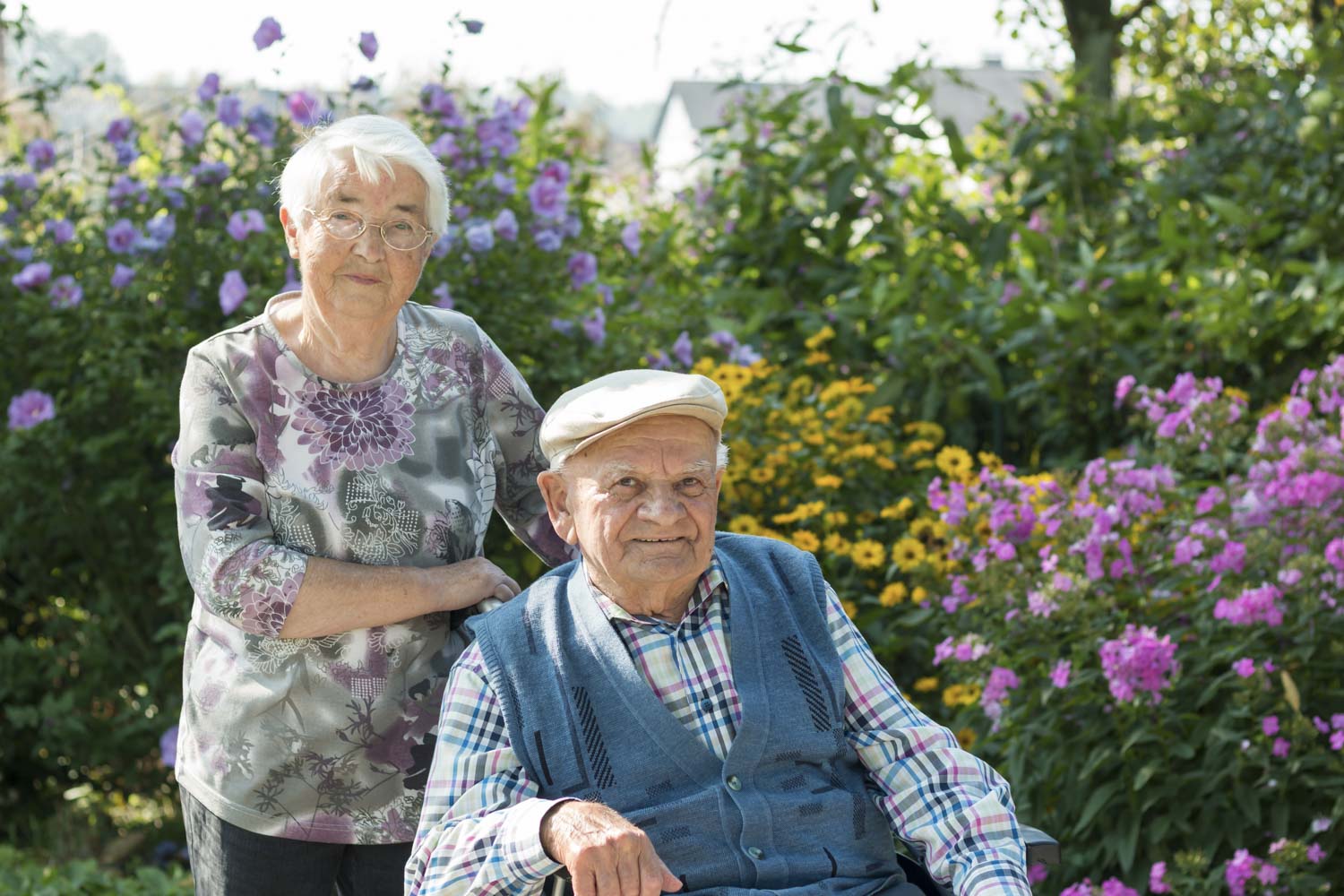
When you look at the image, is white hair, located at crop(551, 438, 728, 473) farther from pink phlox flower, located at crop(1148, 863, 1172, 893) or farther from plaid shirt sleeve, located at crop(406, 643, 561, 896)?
pink phlox flower, located at crop(1148, 863, 1172, 893)

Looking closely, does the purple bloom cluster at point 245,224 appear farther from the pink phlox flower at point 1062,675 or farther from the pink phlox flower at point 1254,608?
the pink phlox flower at point 1254,608

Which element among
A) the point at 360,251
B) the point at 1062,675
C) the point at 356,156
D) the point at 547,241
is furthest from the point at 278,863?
the point at 547,241

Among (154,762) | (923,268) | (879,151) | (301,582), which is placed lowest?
(154,762)

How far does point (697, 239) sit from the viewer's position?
211 inches

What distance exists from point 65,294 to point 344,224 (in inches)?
85.7

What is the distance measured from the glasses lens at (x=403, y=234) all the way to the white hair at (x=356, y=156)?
4 cm

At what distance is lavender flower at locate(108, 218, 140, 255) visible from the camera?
3850 millimetres

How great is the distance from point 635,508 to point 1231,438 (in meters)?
1.82

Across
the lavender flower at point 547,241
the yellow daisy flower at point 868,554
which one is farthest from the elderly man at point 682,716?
the lavender flower at point 547,241

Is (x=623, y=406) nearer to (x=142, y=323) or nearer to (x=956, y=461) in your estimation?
(x=956, y=461)

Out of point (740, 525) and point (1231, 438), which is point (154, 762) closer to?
point (740, 525)

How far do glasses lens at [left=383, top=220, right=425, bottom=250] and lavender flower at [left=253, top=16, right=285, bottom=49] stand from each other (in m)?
1.87

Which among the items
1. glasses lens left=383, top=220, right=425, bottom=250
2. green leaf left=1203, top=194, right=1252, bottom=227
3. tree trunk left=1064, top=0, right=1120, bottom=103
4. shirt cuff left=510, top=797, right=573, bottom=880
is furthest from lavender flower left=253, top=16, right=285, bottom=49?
tree trunk left=1064, top=0, right=1120, bottom=103

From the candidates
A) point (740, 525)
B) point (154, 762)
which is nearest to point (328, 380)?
point (740, 525)
